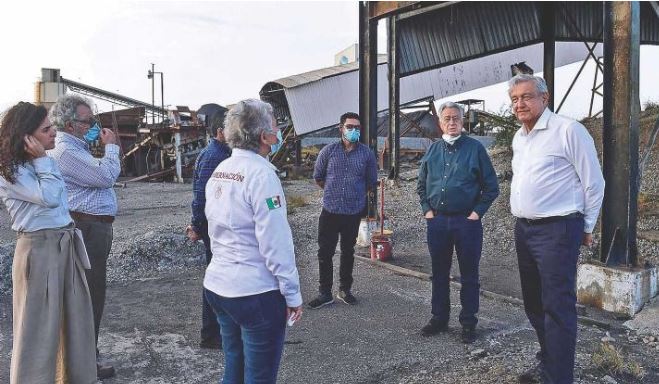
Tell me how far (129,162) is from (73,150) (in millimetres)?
25098

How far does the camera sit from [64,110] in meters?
3.51

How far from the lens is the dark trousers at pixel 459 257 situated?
4.41m

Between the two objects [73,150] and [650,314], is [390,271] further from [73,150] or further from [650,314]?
[73,150]

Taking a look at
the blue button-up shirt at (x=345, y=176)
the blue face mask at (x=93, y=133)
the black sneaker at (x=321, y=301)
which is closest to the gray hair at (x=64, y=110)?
the blue face mask at (x=93, y=133)

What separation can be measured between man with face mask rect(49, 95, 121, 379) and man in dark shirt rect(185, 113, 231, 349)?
694 millimetres

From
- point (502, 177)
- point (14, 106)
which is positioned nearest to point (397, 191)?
point (502, 177)

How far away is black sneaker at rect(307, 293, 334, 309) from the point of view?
538 centimetres

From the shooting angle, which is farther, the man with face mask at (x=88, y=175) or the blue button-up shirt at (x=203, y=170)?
the blue button-up shirt at (x=203, y=170)

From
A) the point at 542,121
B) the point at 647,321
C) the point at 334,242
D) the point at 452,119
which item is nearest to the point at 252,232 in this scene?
the point at 542,121

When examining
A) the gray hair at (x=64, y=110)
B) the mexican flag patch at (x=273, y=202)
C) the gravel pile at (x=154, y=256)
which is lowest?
the gravel pile at (x=154, y=256)

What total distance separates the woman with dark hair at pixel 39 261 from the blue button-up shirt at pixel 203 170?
119cm

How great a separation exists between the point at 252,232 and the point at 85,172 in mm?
1683

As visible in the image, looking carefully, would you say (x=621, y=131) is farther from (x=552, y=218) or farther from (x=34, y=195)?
(x=34, y=195)

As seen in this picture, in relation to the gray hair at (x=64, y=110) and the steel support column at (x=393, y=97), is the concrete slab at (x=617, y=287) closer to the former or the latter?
the gray hair at (x=64, y=110)
